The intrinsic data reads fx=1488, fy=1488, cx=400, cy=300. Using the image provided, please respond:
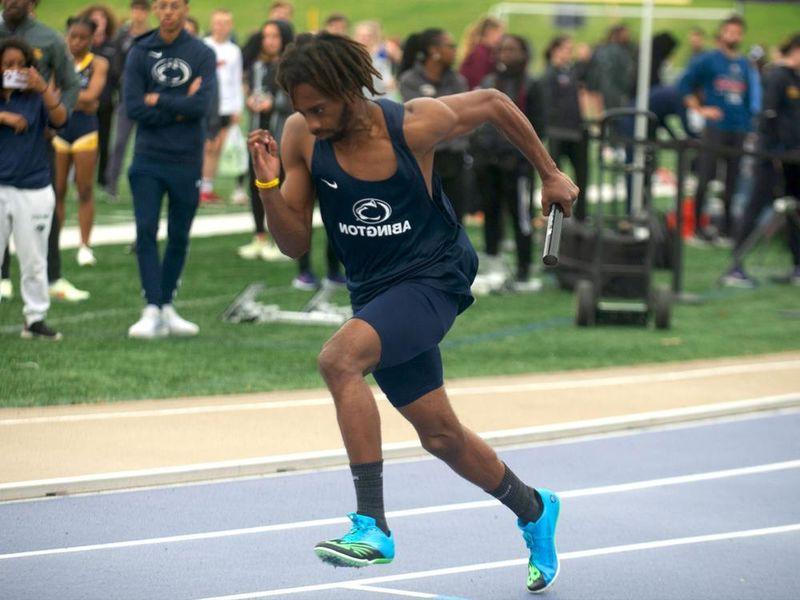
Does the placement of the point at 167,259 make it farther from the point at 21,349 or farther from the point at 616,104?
the point at 616,104

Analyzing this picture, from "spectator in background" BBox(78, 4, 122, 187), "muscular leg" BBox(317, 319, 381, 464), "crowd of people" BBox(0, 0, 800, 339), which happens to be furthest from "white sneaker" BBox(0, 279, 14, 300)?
"muscular leg" BBox(317, 319, 381, 464)

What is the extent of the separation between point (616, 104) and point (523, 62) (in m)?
8.36

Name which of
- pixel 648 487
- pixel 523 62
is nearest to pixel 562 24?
pixel 523 62

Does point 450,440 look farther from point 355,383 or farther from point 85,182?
point 85,182

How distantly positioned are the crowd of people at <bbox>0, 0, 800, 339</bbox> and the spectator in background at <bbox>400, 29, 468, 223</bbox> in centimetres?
1

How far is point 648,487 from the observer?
745cm

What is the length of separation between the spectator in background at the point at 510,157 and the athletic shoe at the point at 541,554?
23.6 ft

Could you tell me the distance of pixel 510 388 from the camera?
9461mm

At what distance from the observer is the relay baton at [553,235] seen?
17.4 ft

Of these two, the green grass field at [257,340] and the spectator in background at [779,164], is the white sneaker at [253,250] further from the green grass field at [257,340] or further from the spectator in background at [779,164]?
the spectator in background at [779,164]

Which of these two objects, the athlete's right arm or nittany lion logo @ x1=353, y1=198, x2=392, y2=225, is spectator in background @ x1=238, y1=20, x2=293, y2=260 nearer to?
the athlete's right arm

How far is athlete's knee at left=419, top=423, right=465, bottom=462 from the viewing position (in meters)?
5.34

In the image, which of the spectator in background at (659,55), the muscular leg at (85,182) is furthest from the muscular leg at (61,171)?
the spectator in background at (659,55)

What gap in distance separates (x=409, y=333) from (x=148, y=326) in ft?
18.0
